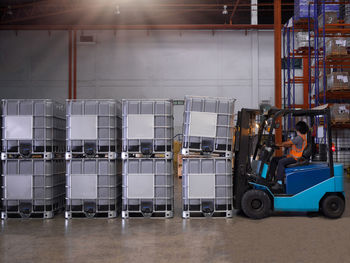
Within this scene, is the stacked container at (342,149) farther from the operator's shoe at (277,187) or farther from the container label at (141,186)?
the container label at (141,186)

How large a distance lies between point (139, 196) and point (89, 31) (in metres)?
15.5

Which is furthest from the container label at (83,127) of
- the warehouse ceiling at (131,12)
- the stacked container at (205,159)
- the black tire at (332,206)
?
the warehouse ceiling at (131,12)

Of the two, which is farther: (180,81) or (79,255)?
(180,81)

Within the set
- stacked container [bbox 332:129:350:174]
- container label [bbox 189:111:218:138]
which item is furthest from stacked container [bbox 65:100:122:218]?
stacked container [bbox 332:129:350:174]

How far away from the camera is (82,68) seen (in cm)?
2042

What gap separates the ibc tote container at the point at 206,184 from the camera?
695 cm

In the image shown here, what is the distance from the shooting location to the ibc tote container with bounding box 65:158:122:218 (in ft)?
22.9

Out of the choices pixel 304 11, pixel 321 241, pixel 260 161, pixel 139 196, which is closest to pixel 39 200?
pixel 139 196

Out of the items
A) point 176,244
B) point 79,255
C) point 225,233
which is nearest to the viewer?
point 79,255

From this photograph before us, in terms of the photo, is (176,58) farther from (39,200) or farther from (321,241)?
(321,241)

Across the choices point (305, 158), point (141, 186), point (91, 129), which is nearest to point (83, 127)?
point (91, 129)

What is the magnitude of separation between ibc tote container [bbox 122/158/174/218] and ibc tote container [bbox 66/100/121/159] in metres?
0.47

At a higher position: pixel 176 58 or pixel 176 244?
pixel 176 58

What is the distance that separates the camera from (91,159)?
700cm
